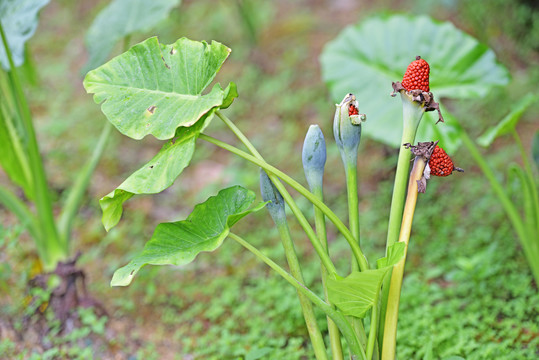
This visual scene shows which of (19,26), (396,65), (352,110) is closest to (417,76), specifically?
(352,110)

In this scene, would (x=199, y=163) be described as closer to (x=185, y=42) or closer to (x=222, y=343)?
(x=222, y=343)

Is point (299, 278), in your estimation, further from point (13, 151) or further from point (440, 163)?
point (13, 151)

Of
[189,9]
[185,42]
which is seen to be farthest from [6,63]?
[189,9]

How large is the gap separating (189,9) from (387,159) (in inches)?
84.5

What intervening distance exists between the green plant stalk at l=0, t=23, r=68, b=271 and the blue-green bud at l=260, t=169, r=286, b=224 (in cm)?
88

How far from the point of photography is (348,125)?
1.06 meters

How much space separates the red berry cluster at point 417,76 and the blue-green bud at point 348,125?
0.35 feet

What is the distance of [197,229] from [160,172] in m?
0.16

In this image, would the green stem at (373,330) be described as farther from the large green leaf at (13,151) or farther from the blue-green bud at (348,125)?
the large green leaf at (13,151)

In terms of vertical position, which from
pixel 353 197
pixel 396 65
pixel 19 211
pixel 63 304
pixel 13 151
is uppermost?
pixel 396 65

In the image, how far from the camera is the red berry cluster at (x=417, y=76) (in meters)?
1.01

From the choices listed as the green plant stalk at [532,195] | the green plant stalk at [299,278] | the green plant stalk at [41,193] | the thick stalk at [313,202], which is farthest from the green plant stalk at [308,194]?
the green plant stalk at [41,193]

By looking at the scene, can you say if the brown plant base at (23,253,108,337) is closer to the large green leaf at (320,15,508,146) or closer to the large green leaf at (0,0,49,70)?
the large green leaf at (0,0,49,70)

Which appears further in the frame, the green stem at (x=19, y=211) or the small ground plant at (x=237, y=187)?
the green stem at (x=19, y=211)
